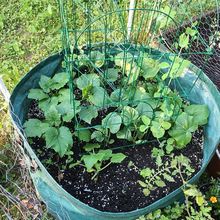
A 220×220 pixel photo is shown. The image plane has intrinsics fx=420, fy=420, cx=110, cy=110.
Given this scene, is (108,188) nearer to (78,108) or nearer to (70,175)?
(70,175)

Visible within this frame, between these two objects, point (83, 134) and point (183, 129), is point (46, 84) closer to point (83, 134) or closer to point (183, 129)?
point (83, 134)

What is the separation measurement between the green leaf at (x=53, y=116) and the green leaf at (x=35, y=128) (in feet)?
0.08

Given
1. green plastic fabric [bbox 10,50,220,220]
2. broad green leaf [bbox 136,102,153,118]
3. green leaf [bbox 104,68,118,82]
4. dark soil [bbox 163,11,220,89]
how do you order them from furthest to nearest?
dark soil [bbox 163,11,220,89] < green leaf [bbox 104,68,118,82] < broad green leaf [bbox 136,102,153,118] < green plastic fabric [bbox 10,50,220,220]

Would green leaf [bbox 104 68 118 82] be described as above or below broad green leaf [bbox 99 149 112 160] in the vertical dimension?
above

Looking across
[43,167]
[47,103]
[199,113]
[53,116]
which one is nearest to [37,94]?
[47,103]

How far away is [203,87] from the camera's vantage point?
1.94m

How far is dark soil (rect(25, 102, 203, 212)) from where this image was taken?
1.75m

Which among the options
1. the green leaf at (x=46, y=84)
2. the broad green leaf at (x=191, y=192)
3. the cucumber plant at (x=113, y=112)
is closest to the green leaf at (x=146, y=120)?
the cucumber plant at (x=113, y=112)

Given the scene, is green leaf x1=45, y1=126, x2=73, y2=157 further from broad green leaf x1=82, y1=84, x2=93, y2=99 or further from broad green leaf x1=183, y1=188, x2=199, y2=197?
broad green leaf x1=183, y1=188, x2=199, y2=197

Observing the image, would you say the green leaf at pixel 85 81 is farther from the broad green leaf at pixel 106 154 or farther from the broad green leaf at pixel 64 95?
the broad green leaf at pixel 106 154

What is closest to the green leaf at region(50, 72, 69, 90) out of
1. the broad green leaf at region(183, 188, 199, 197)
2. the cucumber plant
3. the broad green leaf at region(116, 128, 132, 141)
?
the cucumber plant

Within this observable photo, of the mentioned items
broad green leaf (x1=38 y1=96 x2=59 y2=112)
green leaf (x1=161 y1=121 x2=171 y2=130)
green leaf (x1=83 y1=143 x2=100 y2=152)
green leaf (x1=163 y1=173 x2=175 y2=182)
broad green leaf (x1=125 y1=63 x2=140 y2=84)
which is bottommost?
green leaf (x1=163 y1=173 x2=175 y2=182)

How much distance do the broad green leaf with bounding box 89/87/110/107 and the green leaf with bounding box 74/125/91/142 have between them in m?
0.12

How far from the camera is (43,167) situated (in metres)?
1.65
